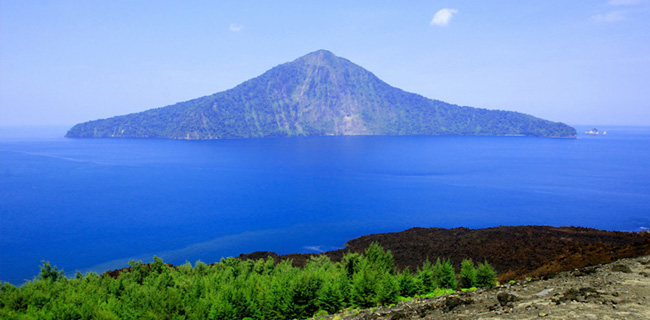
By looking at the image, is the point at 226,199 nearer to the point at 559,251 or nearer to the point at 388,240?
the point at 388,240

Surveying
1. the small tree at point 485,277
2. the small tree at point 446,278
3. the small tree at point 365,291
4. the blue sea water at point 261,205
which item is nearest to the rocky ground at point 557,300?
the small tree at point 365,291

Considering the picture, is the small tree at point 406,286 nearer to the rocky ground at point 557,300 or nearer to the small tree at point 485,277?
the rocky ground at point 557,300

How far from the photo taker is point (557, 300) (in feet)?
35.7

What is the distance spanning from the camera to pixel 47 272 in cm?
2034

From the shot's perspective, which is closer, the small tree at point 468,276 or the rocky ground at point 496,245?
the small tree at point 468,276

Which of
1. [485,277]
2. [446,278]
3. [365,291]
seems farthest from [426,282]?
[365,291]

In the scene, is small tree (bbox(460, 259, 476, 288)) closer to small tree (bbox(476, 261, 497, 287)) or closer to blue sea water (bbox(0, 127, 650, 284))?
small tree (bbox(476, 261, 497, 287))

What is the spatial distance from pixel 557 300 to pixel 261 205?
4839 cm

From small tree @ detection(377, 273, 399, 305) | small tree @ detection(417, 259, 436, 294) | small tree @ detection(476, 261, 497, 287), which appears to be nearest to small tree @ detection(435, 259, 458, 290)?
small tree @ detection(417, 259, 436, 294)

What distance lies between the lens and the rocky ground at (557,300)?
10023mm

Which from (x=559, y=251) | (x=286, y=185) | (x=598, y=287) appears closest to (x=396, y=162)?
(x=286, y=185)

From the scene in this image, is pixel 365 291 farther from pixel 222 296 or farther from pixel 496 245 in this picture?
pixel 496 245

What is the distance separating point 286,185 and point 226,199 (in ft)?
46.4

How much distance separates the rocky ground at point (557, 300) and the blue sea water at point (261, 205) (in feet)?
80.9
